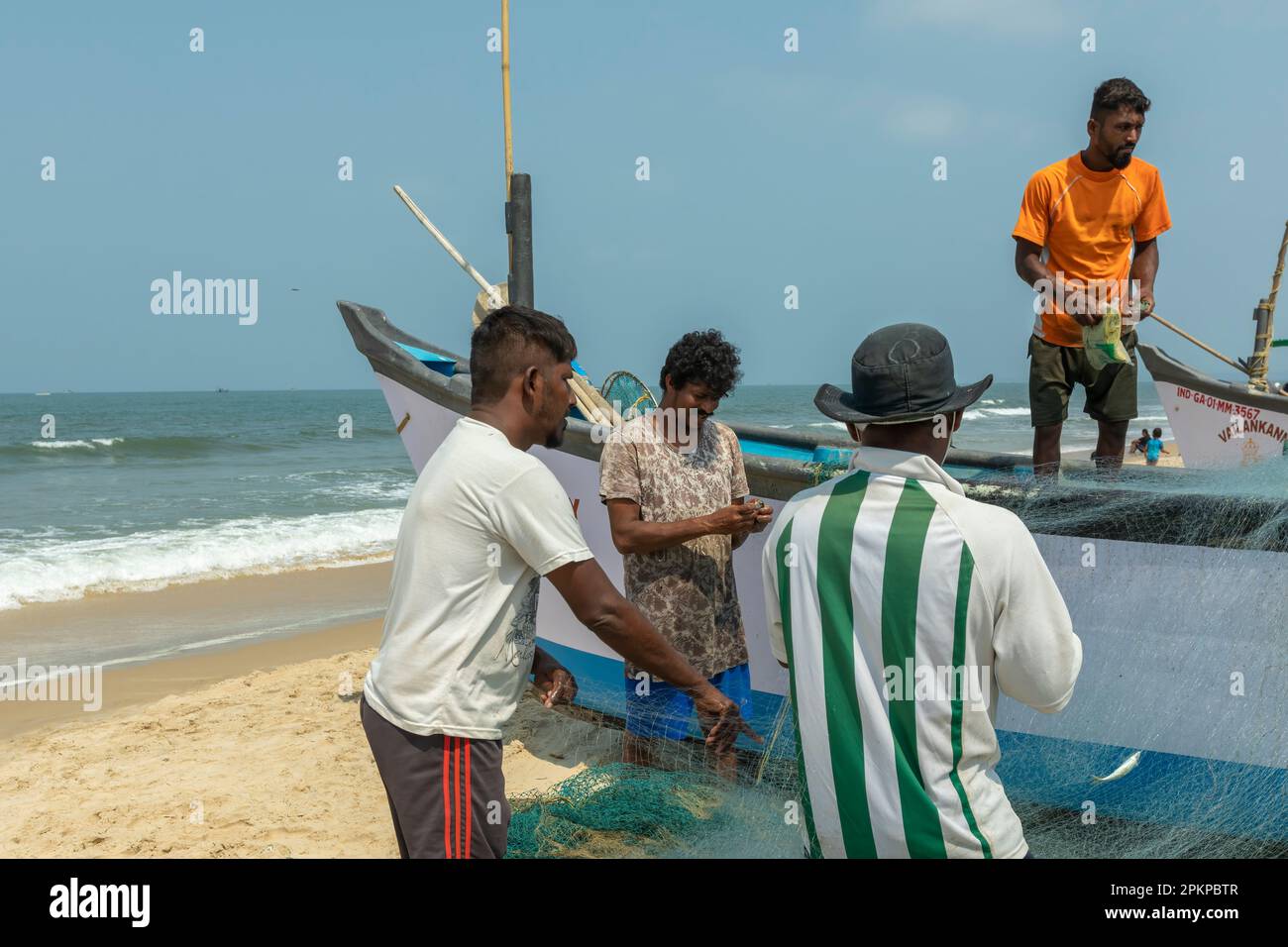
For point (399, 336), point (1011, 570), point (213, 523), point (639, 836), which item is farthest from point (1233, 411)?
point (213, 523)

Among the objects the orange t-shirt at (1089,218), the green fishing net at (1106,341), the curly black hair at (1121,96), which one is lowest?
the green fishing net at (1106,341)

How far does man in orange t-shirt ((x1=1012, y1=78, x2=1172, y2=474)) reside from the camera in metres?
4.15

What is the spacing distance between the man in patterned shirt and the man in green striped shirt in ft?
4.86

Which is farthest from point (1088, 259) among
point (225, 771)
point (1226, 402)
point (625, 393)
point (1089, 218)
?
point (1226, 402)

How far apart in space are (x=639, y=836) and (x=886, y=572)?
2.41 meters

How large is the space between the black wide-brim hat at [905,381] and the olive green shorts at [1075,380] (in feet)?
8.54

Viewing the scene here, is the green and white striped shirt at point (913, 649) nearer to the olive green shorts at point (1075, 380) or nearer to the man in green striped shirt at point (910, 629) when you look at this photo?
the man in green striped shirt at point (910, 629)

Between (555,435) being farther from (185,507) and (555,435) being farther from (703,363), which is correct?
(185,507)

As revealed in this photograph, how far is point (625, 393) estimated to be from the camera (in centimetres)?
545

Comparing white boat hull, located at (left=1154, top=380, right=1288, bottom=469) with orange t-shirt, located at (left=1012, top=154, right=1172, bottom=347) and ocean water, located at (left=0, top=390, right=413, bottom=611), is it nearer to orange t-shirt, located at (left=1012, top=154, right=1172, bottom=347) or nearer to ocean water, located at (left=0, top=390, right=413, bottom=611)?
orange t-shirt, located at (left=1012, top=154, right=1172, bottom=347)

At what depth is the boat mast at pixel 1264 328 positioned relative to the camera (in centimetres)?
1133

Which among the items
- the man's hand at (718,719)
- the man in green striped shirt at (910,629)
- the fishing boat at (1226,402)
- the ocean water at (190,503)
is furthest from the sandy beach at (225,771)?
the fishing boat at (1226,402)

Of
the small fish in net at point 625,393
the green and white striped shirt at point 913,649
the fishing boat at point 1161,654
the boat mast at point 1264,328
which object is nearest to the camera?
the green and white striped shirt at point 913,649

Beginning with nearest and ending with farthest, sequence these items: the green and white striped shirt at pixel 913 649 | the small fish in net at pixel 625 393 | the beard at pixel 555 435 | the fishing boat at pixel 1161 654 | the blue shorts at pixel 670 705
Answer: the green and white striped shirt at pixel 913 649
the beard at pixel 555 435
the fishing boat at pixel 1161 654
the blue shorts at pixel 670 705
the small fish in net at pixel 625 393
